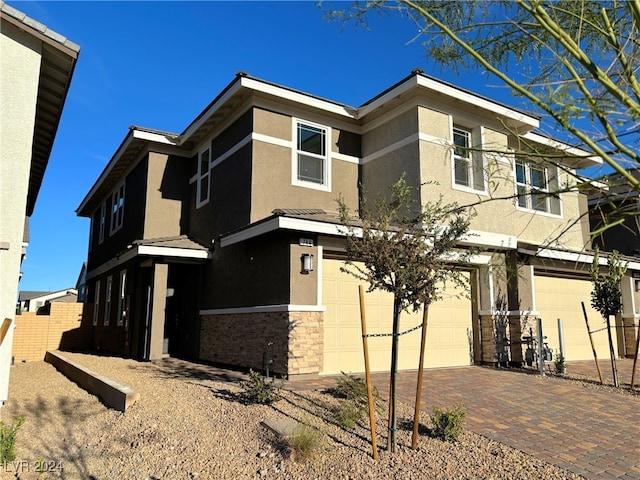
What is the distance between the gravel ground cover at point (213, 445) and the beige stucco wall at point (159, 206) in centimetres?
718

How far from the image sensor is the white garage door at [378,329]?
35.4ft

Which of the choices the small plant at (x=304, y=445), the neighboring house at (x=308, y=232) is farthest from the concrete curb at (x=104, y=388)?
the small plant at (x=304, y=445)

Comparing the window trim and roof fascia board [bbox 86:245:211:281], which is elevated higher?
roof fascia board [bbox 86:245:211:281]

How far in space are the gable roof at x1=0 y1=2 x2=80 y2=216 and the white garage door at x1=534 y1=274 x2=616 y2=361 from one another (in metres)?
12.9

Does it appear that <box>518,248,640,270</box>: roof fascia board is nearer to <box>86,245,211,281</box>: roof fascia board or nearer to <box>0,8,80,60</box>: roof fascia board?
<box>86,245,211,281</box>: roof fascia board

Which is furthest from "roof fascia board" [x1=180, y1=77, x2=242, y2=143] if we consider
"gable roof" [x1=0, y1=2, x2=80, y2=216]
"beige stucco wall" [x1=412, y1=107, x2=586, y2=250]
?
"beige stucco wall" [x1=412, y1=107, x2=586, y2=250]

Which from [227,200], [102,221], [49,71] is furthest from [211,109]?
[102,221]

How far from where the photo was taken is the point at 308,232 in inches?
409

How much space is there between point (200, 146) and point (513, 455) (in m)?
12.9

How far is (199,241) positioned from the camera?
14789mm

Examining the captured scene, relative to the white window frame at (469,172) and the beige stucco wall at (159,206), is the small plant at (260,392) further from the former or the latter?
the beige stucco wall at (159,206)

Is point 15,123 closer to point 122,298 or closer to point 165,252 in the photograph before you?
point 165,252

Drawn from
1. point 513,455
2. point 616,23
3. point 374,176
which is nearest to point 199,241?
point 374,176

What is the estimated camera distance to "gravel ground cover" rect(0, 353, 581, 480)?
5398mm
